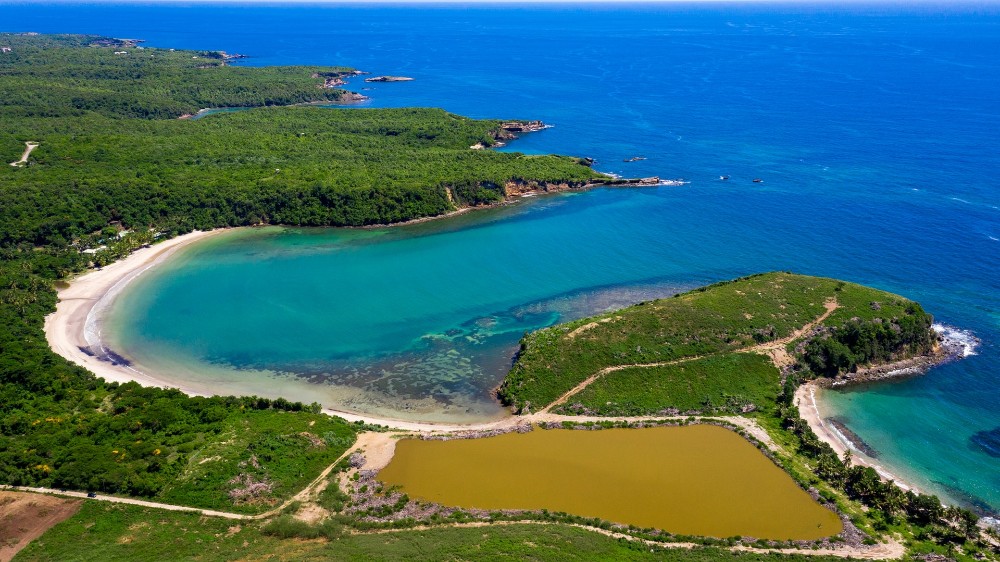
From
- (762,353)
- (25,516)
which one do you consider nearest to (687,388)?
(762,353)

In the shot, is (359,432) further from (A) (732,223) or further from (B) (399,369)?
(A) (732,223)

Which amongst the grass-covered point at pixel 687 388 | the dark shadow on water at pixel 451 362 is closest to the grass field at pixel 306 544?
the grass-covered point at pixel 687 388

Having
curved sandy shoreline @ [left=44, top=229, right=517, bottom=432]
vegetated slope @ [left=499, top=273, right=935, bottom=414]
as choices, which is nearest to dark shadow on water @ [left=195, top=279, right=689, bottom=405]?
vegetated slope @ [left=499, top=273, right=935, bottom=414]

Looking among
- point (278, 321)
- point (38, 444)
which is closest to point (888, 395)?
point (278, 321)

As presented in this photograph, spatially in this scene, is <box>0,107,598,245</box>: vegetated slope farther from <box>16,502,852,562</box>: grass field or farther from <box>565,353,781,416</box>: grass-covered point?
<box>16,502,852,562</box>: grass field

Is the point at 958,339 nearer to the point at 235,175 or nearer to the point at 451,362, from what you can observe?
the point at 451,362

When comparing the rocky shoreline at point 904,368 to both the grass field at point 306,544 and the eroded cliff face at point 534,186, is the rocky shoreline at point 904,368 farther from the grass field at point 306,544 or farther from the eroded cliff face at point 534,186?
the eroded cliff face at point 534,186
